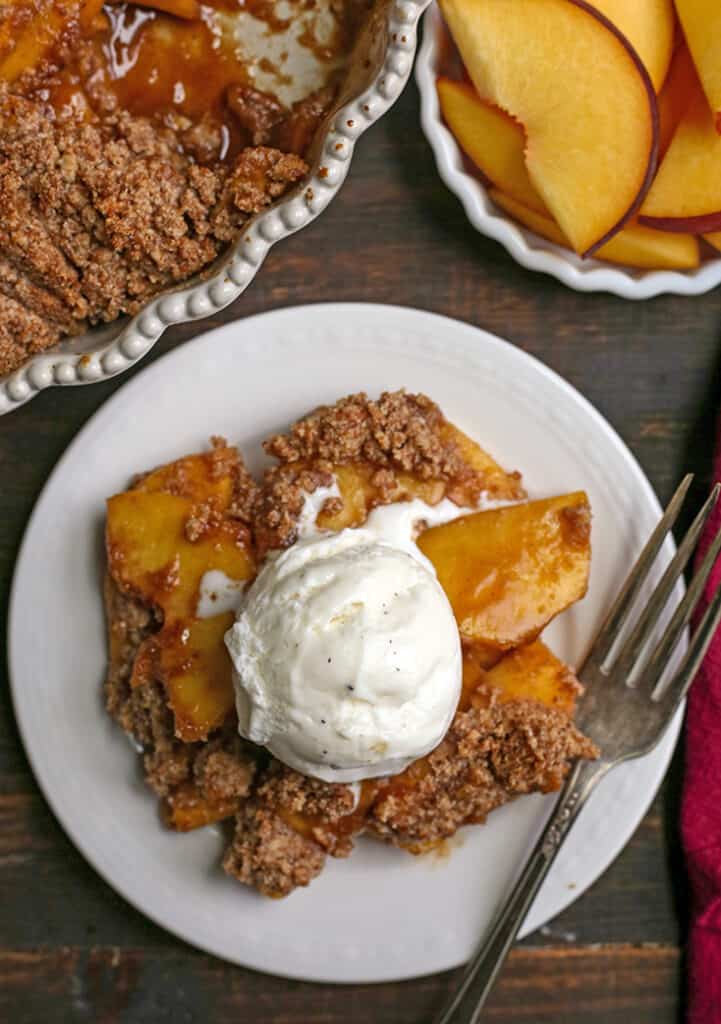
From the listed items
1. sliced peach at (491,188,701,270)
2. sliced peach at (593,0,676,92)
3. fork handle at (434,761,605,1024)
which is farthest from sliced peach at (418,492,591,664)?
sliced peach at (593,0,676,92)

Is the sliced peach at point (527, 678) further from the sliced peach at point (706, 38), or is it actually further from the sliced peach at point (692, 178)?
the sliced peach at point (706, 38)

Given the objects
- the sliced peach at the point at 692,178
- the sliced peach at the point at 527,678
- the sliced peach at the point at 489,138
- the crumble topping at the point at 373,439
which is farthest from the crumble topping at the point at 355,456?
the sliced peach at the point at 692,178

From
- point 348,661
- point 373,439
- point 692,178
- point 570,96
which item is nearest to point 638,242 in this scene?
point 692,178

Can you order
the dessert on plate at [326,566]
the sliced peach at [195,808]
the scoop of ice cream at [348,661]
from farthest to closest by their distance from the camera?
the sliced peach at [195,808]
the dessert on plate at [326,566]
the scoop of ice cream at [348,661]

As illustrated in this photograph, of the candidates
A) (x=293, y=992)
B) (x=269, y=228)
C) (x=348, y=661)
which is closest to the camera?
(x=269, y=228)

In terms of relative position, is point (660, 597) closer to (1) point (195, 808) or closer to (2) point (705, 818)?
(2) point (705, 818)

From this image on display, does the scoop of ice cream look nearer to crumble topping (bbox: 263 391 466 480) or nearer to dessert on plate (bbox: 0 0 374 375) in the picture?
crumble topping (bbox: 263 391 466 480)
